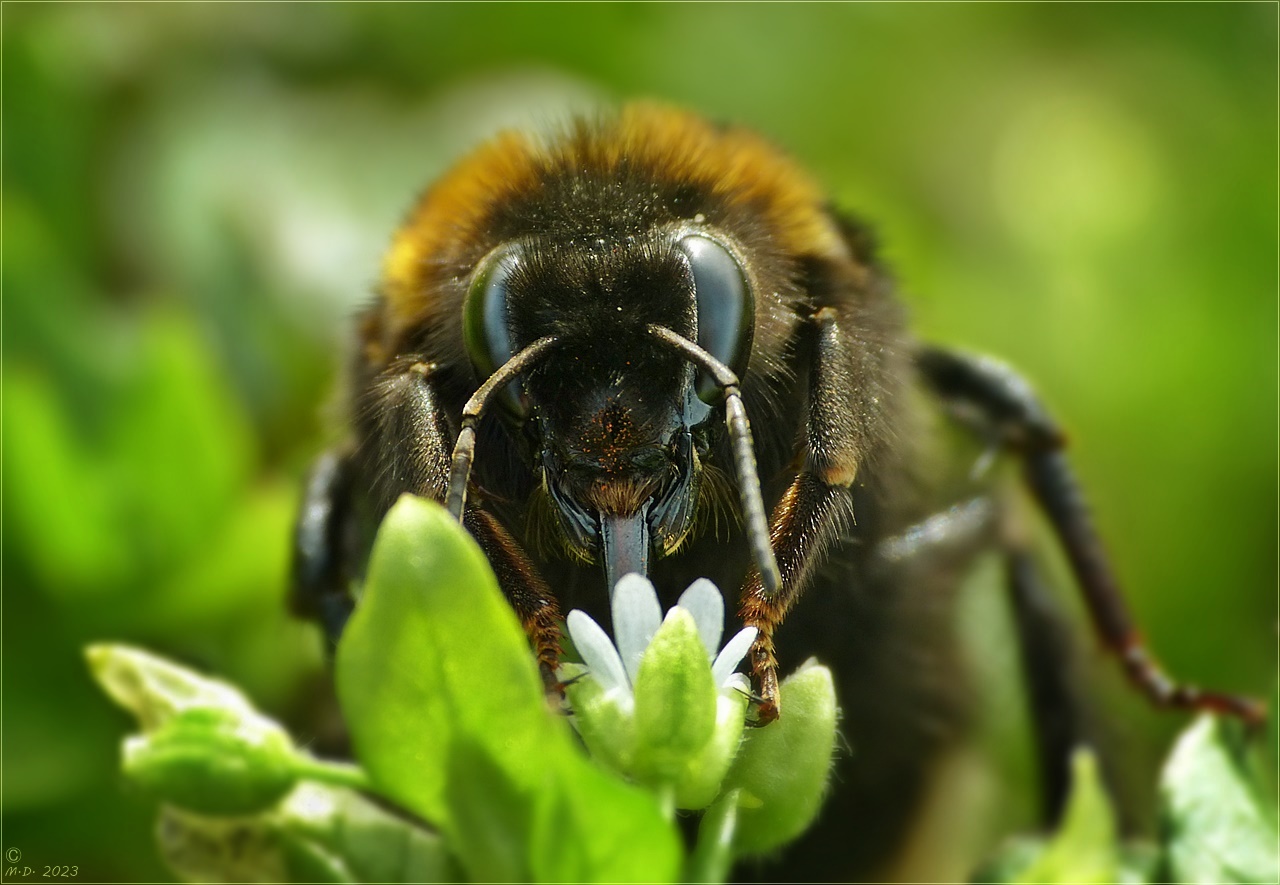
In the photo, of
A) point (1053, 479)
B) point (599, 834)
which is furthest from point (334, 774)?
point (1053, 479)

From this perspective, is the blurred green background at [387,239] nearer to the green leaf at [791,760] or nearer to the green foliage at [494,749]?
the green foliage at [494,749]

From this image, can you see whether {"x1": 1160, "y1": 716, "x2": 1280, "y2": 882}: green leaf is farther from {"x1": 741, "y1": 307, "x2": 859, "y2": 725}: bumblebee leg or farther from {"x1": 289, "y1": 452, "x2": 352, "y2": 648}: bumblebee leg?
{"x1": 289, "y1": 452, "x2": 352, "y2": 648}: bumblebee leg

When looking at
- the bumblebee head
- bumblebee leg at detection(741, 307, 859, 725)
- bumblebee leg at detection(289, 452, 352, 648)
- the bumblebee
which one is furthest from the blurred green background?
bumblebee leg at detection(741, 307, 859, 725)

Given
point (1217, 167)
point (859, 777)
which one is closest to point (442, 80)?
point (1217, 167)

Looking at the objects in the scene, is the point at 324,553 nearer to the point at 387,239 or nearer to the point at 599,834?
the point at 599,834

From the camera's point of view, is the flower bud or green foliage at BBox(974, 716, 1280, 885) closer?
the flower bud

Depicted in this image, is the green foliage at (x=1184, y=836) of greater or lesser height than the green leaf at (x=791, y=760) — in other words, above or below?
below

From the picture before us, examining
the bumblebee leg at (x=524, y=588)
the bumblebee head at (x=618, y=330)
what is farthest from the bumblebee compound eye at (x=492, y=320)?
the bumblebee leg at (x=524, y=588)
